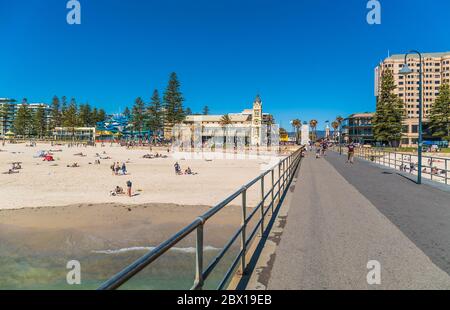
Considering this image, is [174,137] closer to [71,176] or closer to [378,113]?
[378,113]

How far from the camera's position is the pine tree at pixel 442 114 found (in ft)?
240

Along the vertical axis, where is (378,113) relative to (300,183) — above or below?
above

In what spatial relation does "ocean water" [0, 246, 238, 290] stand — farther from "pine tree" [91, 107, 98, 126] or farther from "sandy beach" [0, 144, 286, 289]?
"pine tree" [91, 107, 98, 126]

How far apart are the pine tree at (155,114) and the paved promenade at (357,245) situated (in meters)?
90.8

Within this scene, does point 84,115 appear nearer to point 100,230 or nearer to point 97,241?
point 100,230

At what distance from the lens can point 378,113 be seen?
63312 mm

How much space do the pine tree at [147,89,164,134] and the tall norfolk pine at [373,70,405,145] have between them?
60295mm

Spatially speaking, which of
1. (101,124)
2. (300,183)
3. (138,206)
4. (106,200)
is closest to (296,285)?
(300,183)

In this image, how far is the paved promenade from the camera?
4273 millimetres

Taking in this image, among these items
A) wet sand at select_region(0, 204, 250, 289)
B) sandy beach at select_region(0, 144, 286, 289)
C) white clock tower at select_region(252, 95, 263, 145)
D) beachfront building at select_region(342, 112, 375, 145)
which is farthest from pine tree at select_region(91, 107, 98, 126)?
wet sand at select_region(0, 204, 250, 289)

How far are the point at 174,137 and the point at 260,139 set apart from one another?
30143mm

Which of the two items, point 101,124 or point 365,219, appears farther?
point 101,124
